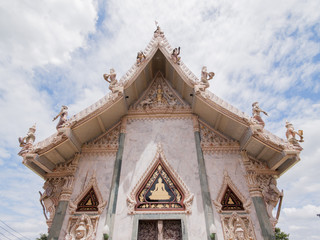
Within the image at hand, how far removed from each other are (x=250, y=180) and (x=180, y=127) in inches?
109

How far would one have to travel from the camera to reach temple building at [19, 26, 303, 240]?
5426 mm

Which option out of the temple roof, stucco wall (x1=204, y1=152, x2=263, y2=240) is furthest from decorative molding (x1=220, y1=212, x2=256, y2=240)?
the temple roof

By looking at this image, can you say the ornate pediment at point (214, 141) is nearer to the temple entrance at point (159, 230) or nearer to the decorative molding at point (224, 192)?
the decorative molding at point (224, 192)

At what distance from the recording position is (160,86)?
8.32m

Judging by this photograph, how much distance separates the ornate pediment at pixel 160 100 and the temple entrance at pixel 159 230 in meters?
3.73

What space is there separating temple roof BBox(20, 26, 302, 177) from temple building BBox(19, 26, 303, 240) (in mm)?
32

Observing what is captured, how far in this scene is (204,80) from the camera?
6734 mm

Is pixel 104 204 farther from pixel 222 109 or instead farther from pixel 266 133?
pixel 266 133

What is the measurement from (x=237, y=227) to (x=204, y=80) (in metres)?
4.40

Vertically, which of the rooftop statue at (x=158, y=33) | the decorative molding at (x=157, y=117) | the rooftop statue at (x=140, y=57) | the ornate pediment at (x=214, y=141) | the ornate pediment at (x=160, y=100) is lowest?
the ornate pediment at (x=214, y=141)

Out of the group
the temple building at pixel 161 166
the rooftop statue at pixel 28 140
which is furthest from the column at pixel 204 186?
the rooftop statue at pixel 28 140

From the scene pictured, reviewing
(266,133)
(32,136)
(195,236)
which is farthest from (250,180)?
(32,136)

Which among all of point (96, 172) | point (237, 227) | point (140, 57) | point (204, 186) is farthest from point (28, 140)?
point (237, 227)

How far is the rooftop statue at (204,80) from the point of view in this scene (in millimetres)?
6625
